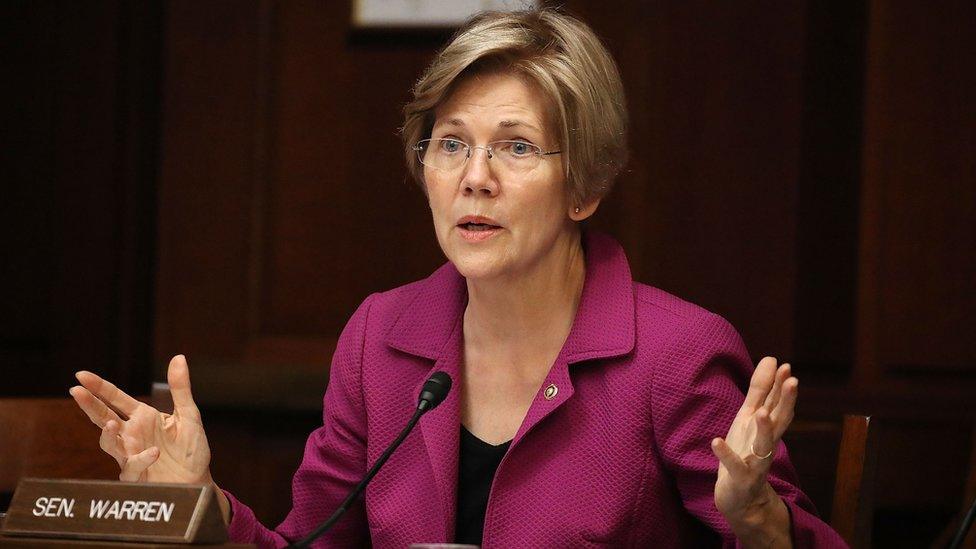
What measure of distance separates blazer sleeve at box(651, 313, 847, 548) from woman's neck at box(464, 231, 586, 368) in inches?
8.9

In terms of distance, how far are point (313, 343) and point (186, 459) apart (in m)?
2.42

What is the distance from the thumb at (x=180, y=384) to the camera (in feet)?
5.51

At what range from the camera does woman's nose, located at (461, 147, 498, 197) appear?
1.84m

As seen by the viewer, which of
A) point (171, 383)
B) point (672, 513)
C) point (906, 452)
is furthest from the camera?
point (906, 452)

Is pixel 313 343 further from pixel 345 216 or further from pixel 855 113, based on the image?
pixel 855 113

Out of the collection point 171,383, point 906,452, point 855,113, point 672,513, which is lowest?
point 906,452

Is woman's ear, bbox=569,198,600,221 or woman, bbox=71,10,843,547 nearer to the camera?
woman, bbox=71,10,843,547

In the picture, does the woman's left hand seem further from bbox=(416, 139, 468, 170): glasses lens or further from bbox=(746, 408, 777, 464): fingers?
bbox=(416, 139, 468, 170): glasses lens

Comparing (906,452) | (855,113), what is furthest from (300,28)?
(906,452)

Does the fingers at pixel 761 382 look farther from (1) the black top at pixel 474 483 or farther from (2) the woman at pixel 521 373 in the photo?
(1) the black top at pixel 474 483

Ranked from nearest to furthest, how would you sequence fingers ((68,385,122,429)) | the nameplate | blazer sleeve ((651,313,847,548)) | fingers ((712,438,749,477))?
the nameplate → fingers ((712,438,749,477)) → fingers ((68,385,122,429)) → blazer sleeve ((651,313,847,548))

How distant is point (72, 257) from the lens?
407cm

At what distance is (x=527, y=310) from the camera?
197cm

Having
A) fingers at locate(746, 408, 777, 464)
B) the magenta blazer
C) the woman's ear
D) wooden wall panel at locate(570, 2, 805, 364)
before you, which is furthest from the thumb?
wooden wall panel at locate(570, 2, 805, 364)
